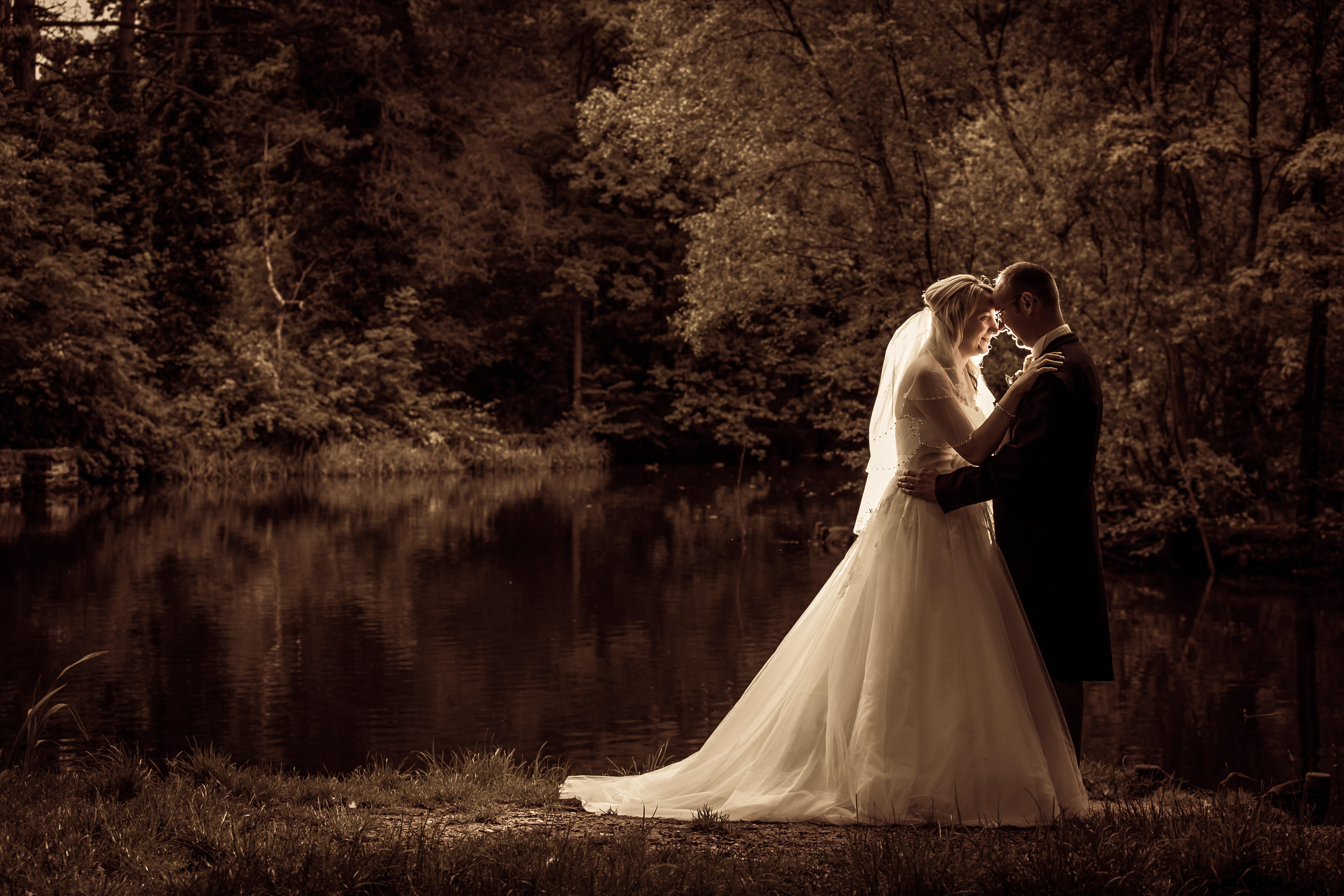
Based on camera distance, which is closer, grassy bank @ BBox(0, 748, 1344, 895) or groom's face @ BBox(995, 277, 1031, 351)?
grassy bank @ BBox(0, 748, 1344, 895)

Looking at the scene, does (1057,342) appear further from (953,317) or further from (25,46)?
(25,46)

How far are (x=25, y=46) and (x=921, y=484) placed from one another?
82.4 ft

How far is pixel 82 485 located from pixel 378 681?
1779cm

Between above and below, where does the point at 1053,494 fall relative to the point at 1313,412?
below

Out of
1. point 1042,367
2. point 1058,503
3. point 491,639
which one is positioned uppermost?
point 1042,367

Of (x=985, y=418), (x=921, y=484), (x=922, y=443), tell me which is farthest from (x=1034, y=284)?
(x=921, y=484)

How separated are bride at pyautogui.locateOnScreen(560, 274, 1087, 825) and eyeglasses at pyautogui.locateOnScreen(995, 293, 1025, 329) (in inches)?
2.0

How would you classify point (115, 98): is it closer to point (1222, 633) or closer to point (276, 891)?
point (1222, 633)

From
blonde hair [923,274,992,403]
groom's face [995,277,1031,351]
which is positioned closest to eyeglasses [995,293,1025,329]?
groom's face [995,277,1031,351]

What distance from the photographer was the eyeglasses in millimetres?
4613

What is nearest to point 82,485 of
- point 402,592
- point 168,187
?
point 168,187

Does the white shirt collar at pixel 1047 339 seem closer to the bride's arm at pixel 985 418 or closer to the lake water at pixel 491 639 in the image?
the bride's arm at pixel 985 418

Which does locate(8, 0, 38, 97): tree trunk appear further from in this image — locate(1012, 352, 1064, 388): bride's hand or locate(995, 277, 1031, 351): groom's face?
locate(1012, 352, 1064, 388): bride's hand

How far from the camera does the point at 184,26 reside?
95.7 ft
